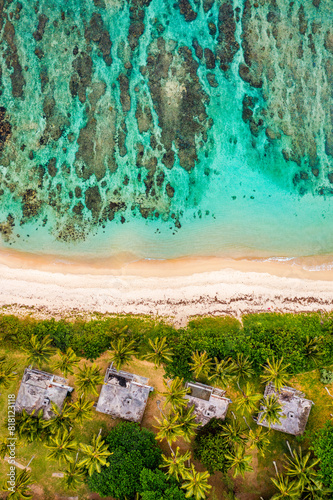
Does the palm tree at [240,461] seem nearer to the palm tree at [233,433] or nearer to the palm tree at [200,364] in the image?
the palm tree at [233,433]

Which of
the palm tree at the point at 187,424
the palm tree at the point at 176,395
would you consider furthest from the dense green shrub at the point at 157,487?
the palm tree at the point at 176,395

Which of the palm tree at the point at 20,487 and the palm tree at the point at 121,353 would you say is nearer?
the palm tree at the point at 20,487

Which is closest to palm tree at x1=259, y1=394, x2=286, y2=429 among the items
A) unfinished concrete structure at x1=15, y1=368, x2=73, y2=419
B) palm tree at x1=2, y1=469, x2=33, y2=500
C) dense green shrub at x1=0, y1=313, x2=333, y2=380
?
dense green shrub at x1=0, y1=313, x2=333, y2=380

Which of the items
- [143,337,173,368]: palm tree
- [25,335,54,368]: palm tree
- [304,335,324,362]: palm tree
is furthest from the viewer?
[304,335,324,362]: palm tree

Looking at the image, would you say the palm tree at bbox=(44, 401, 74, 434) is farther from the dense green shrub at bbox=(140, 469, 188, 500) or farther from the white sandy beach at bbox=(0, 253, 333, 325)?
the white sandy beach at bbox=(0, 253, 333, 325)

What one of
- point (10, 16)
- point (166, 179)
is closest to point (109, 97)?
point (166, 179)

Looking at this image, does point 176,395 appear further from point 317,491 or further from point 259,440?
point 317,491
